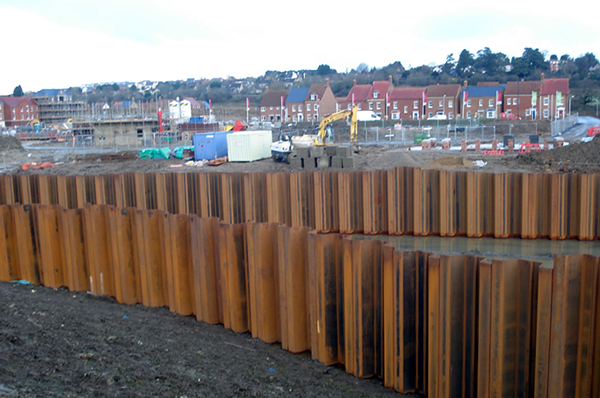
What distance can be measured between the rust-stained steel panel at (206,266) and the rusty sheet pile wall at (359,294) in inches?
0.7

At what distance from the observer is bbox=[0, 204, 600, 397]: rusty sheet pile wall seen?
5.84 m

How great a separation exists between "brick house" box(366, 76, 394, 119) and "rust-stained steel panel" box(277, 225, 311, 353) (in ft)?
308

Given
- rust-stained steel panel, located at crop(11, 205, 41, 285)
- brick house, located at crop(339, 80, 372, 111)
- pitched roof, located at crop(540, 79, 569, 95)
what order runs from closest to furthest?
rust-stained steel panel, located at crop(11, 205, 41, 285) < pitched roof, located at crop(540, 79, 569, 95) < brick house, located at crop(339, 80, 372, 111)

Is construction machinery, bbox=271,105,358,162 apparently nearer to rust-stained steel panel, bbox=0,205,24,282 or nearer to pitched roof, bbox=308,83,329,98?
rust-stained steel panel, bbox=0,205,24,282

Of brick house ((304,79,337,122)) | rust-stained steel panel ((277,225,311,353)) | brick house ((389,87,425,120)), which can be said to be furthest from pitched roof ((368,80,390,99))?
rust-stained steel panel ((277,225,311,353))

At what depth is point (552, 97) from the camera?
87500mm

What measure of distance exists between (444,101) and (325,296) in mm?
92592

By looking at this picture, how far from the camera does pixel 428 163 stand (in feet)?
105

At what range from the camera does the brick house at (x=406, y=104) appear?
95.4 m

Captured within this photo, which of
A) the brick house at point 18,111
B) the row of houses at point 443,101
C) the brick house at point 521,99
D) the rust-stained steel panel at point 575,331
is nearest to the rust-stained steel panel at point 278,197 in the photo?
the rust-stained steel panel at point 575,331

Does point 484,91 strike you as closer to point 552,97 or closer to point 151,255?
point 552,97

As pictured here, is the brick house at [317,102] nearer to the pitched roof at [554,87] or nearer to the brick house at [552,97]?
the brick house at [552,97]

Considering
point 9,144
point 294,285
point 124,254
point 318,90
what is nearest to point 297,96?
point 318,90

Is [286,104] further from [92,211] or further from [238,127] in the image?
[92,211]
